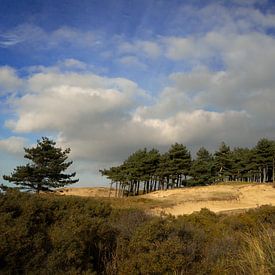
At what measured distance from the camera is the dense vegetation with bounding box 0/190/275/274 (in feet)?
17.6

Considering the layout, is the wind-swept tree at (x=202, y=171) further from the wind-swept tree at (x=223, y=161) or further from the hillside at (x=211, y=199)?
the hillside at (x=211, y=199)

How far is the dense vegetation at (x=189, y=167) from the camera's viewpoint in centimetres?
6794

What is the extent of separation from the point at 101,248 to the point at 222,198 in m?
38.6

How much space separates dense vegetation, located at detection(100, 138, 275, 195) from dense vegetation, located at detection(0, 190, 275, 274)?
59785 millimetres

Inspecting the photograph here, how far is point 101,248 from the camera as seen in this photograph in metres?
6.81

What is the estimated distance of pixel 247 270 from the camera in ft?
20.7

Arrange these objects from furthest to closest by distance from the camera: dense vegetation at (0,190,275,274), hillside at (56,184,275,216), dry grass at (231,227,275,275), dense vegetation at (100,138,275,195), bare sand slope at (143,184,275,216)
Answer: dense vegetation at (100,138,275,195) < bare sand slope at (143,184,275,216) < hillside at (56,184,275,216) < dry grass at (231,227,275,275) < dense vegetation at (0,190,275,274)

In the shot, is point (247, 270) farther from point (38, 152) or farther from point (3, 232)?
point (38, 152)

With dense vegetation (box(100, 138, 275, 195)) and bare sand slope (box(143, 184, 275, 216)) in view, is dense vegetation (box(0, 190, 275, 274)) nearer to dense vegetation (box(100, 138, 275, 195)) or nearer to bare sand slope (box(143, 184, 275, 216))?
bare sand slope (box(143, 184, 275, 216))

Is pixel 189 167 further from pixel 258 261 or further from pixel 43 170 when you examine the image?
pixel 258 261

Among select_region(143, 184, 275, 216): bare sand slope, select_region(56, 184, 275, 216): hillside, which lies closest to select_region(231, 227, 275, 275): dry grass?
select_region(56, 184, 275, 216): hillside

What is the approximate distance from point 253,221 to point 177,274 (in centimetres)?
839

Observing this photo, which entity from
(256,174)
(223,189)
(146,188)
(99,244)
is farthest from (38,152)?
(256,174)

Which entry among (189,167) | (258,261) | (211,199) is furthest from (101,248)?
(189,167)
